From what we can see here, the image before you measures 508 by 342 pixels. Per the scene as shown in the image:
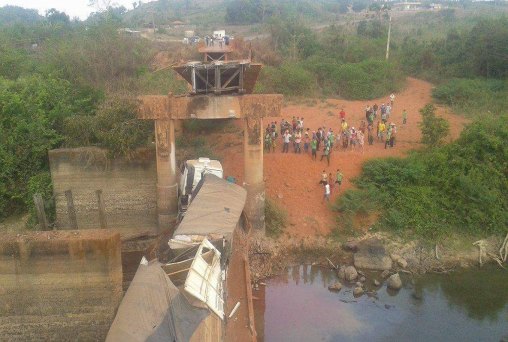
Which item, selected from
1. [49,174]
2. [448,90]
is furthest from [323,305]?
[448,90]

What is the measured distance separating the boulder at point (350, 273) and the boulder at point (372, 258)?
22.6 inches

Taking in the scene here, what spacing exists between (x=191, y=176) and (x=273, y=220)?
3.87 meters

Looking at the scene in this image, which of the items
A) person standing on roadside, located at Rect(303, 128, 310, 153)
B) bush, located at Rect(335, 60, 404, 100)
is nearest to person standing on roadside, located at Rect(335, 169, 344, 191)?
person standing on roadside, located at Rect(303, 128, 310, 153)

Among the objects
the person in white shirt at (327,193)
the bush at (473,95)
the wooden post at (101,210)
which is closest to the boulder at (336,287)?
the person in white shirt at (327,193)

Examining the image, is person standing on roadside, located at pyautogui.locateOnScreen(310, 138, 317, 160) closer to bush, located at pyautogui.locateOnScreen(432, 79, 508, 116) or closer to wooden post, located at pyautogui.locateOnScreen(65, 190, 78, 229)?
wooden post, located at pyautogui.locateOnScreen(65, 190, 78, 229)

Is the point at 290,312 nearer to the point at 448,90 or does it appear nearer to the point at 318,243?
the point at 318,243

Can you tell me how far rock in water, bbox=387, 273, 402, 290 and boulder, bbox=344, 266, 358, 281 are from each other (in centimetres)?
116

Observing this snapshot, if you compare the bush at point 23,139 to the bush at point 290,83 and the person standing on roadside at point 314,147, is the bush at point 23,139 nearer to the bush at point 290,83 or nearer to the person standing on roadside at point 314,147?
the person standing on roadside at point 314,147

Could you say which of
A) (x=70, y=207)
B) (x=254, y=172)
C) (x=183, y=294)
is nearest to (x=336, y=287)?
(x=254, y=172)

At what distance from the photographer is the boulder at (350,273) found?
53.8ft

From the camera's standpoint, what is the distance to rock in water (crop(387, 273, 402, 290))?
52.4 ft

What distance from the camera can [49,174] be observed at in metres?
19.2

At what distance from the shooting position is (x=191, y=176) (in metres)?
16.6

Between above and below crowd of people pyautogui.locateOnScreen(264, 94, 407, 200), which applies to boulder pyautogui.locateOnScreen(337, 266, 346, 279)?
below
